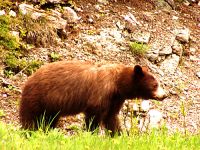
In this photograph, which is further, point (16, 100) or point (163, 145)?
point (16, 100)

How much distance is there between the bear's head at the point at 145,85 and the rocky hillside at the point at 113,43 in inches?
31.9

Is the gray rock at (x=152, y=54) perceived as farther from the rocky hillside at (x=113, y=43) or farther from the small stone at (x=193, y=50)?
the small stone at (x=193, y=50)

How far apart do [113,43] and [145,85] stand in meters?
3.58

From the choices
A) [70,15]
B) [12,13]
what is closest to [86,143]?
[12,13]

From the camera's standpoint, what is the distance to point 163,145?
5.36 m

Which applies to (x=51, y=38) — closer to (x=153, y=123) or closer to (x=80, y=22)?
(x=80, y=22)

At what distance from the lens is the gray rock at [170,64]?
39.9 ft

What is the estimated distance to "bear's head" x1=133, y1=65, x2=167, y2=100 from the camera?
835cm

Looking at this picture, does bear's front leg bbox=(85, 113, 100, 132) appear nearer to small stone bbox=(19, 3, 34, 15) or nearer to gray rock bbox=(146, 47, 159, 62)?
small stone bbox=(19, 3, 34, 15)

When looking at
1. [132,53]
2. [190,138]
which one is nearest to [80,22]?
[132,53]

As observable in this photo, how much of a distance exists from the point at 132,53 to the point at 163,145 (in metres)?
6.65

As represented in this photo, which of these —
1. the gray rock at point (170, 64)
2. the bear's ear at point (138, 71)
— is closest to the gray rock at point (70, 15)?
the gray rock at point (170, 64)

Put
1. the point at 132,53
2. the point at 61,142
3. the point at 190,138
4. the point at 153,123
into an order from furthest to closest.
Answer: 1. the point at 132,53
2. the point at 153,123
3. the point at 190,138
4. the point at 61,142

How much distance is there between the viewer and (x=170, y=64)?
40.3ft
